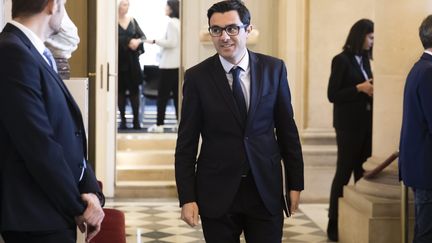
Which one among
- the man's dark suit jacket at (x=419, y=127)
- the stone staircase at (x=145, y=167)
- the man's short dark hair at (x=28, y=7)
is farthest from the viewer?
the stone staircase at (x=145, y=167)

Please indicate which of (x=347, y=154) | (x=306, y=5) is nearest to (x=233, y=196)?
(x=347, y=154)

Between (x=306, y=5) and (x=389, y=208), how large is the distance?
147 inches

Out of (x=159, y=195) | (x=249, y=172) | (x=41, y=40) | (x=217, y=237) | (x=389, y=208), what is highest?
(x=41, y=40)

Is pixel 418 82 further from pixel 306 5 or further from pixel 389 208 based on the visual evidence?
pixel 306 5

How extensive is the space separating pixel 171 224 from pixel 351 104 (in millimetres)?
2169

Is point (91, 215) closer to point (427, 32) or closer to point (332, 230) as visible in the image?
point (427, 32)

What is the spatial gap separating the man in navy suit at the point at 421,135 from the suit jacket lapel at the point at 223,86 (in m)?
1.58

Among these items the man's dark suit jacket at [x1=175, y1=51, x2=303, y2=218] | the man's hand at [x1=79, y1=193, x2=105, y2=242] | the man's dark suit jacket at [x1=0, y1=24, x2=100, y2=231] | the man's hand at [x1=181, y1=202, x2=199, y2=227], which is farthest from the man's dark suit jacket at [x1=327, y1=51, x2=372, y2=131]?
the man's dark suit jacket at [x1=0, y1=24, x2=100, y2=231]

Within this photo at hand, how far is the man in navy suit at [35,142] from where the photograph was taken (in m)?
3.00

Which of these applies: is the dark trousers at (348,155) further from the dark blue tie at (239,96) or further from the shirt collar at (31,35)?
the shirt collar at (31,35)

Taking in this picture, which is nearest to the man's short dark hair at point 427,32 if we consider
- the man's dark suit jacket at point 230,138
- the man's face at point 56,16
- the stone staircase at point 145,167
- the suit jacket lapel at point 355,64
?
the man's dark suit jacket at point 230,138

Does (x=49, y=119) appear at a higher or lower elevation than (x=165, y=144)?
higher

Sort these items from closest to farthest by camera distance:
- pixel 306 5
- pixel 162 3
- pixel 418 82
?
1. pixel 418 82
2. pixel 306 5
3. pixel 162 3

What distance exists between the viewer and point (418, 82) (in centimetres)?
510
